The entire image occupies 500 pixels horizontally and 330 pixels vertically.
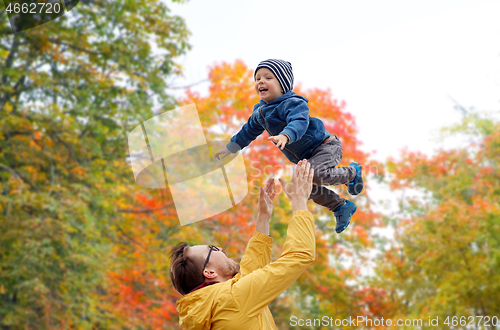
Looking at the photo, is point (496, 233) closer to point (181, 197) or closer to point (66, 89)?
point (181, 197)

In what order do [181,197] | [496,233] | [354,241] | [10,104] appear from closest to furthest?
1. [181,197]
2. [10,104]
3. [496,233]
4. [354,241]

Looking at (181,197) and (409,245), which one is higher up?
(409,245)

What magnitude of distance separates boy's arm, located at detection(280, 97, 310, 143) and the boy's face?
88mm

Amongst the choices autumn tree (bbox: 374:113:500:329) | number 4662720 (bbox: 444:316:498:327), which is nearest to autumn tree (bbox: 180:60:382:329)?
autumn tree (bbox: 374:113:500:329)

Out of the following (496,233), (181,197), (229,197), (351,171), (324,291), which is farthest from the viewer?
(324,291)

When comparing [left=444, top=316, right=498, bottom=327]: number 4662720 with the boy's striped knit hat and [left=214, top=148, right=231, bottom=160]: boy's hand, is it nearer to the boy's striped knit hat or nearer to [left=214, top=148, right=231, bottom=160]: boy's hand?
[left=214, top=148, right=231, bottom=160]: boy's hand

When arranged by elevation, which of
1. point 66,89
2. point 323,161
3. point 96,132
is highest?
point 66,89

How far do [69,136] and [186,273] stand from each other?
6.61 metres

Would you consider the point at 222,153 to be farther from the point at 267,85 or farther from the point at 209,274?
the point at 209,274

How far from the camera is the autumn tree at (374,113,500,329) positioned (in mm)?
8555

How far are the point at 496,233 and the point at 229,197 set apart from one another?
767cm

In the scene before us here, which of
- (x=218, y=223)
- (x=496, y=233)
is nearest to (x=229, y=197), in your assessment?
(x=218, y=223)

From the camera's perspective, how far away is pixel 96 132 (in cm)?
805

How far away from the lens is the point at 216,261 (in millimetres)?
1977
